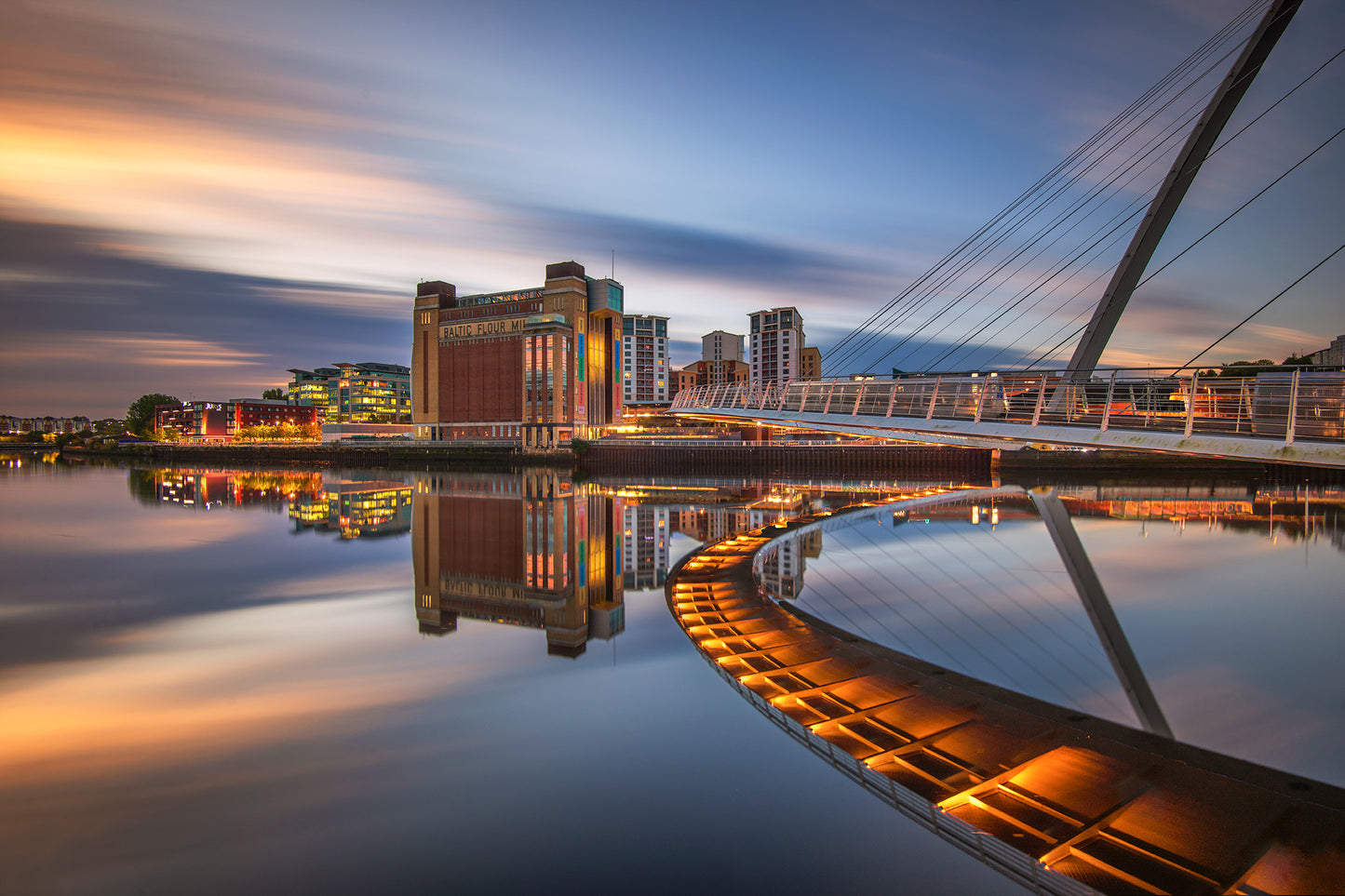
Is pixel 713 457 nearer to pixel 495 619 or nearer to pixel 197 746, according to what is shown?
pixel 495 619

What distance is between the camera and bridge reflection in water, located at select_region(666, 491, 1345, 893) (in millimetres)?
3172

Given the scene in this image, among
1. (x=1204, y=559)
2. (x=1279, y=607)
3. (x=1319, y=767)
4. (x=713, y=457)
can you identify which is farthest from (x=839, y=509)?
(x=713, y=457)

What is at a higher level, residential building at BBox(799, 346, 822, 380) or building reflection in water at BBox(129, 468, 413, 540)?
residential building at BBox(799, 346, 822, 380)

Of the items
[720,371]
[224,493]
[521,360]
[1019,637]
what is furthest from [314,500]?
[720,371]

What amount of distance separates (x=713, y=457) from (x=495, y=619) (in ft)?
135

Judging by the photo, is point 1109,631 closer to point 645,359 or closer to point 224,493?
point 224,493

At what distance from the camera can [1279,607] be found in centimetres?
932

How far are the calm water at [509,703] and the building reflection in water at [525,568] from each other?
0.09 m

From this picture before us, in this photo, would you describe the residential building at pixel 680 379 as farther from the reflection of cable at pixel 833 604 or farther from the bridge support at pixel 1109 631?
the reflection of cable at pixel 833 604

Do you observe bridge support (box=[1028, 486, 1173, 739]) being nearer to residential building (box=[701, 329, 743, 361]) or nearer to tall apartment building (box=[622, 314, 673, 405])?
tall apartment building (box=[622, 314, 673, 405])

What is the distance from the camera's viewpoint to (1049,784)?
399 cm

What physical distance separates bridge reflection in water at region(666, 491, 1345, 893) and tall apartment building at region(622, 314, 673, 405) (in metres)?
99.5

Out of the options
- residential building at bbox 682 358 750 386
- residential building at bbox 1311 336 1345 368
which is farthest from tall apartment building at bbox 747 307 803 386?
residential building at bbox 1311 336 1345 368

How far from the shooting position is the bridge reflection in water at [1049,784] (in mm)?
3172
